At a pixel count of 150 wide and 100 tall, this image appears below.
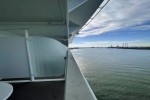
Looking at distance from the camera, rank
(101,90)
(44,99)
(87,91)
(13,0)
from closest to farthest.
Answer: (87,91)
(44,99)
(13,0)
(101,90)

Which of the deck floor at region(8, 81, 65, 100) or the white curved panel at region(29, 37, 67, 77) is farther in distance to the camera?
the white curved panel at region(29, 37, 67, 77)

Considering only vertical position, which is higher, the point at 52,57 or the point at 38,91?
the point at 52,57

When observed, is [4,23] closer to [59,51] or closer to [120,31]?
[59,51]

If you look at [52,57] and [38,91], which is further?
[52,57]

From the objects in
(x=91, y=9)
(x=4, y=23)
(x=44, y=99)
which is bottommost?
(x=44, y=99)

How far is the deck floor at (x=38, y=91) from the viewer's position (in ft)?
8.36

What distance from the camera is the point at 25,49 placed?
3264 mm

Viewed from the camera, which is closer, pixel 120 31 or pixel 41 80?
pixel 41 80

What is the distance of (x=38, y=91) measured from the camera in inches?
113

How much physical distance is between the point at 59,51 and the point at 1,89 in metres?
4.94

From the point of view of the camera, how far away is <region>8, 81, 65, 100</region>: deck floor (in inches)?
100

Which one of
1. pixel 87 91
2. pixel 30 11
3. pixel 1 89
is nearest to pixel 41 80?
pixel 30 11

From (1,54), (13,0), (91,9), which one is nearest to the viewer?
(13,0)

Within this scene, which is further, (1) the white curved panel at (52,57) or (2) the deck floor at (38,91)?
(1) the white curved panel at (52,57)
